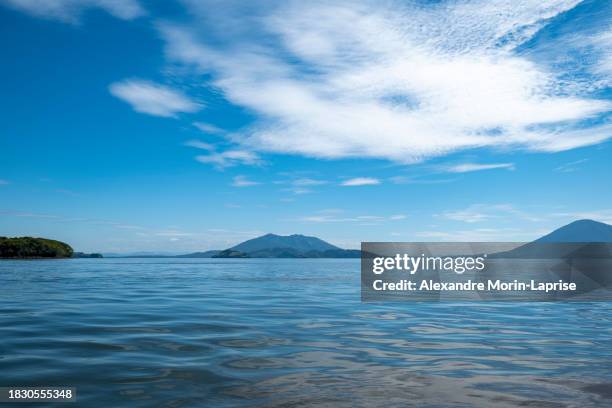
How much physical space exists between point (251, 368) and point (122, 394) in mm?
3114

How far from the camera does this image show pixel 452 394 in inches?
357

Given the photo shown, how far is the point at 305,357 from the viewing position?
484 inches

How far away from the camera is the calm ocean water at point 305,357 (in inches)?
352

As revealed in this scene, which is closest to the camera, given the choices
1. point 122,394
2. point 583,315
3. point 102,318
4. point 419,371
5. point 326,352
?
point 122,394

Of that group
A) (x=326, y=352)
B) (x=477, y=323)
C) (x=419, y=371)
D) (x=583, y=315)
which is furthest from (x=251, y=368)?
(x=583, y=315)

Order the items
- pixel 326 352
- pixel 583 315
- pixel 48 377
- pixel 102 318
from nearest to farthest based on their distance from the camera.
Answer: pixel 48 377, pixel 326 352, pixel 102 318, pixel 583 315

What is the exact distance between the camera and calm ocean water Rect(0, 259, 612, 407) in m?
8.95

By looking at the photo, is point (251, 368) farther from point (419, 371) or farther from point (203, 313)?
point (203, 313)

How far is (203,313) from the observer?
21078 millimetres

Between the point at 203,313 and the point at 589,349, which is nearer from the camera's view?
the point at 589,349

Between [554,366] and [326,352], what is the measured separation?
19.2 ft

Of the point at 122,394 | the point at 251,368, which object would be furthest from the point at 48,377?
the point at 251,368

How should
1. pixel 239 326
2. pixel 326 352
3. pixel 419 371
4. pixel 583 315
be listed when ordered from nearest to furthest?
pixel 419 371 → pixel 326 352 → pixel 239 326 → pixel 583 315

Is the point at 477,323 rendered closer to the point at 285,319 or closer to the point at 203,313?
the point at 285,319
